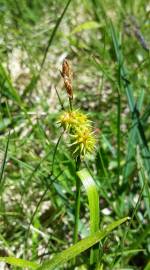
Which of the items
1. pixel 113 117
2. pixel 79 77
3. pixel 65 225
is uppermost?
pixel 79 77

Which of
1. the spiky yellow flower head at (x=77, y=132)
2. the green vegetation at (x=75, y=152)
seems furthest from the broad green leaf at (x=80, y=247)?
the spiky yellow flower head at (x=77, y=132)

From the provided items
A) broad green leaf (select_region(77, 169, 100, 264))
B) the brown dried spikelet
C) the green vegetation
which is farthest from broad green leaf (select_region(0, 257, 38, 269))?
the brown dried spikelet

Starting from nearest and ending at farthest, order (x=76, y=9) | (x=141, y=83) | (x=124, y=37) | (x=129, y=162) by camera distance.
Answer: (x=129, y=162)
(x=141, y=83)
(x=124, y=37)
(x=76, y=9)

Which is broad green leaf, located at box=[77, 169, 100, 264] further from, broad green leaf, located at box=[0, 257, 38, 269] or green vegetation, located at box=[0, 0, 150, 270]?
broad green leaf, located at box=[0, 257, 38, 269]

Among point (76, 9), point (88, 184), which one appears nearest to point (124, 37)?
point (76, 9)

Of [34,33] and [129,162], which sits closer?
[129,162]

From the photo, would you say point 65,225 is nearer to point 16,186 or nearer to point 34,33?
point 16,186

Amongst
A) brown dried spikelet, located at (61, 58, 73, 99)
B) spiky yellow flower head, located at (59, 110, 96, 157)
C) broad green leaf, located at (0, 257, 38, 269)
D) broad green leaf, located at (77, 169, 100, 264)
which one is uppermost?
brown dried spikelet, located at (61, 58, 73, 99)
